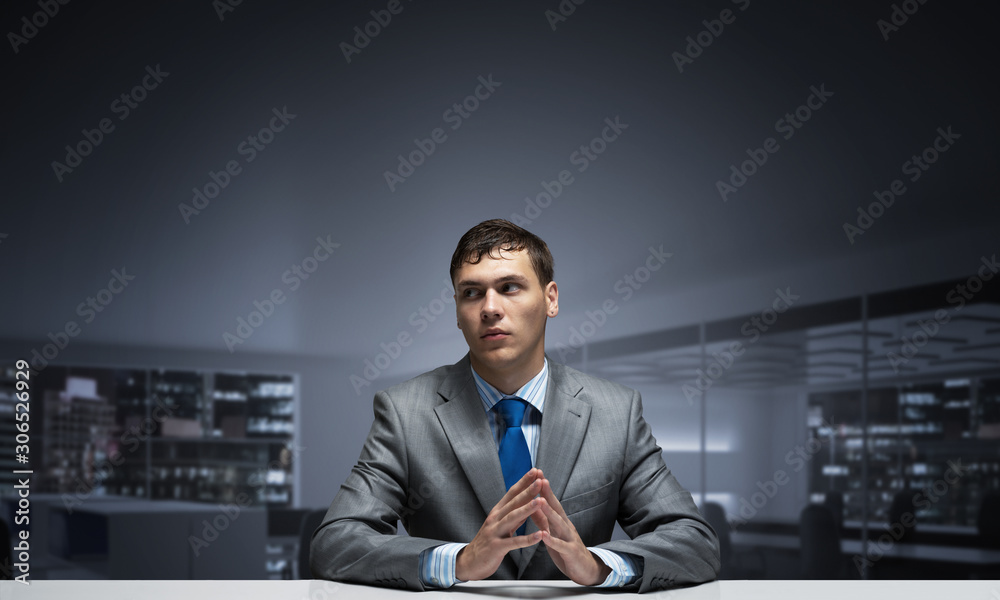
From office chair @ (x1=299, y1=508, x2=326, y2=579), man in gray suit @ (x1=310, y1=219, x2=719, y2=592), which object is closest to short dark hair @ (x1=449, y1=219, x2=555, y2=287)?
man in gray suit @ (x1=310, y1=219, x2=719, y2=592)

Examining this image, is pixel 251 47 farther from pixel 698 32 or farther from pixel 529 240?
pixel 529 240

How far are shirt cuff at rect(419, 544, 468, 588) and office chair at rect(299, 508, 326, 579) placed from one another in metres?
3.10

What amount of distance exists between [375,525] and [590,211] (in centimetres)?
314

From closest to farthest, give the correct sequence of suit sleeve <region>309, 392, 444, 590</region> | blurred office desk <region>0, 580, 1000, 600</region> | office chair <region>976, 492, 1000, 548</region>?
blurred office desk <region>0, 580, 1000, 600</region>
suit sleeve <region>309, 392, 444, 590</region>
office chair <region>976, 492, 1000, 548</region>

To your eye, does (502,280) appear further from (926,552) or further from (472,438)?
(926,552)

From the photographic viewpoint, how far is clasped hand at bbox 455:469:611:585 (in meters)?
1.38

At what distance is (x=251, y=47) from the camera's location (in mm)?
4363

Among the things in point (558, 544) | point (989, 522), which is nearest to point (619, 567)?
point (558, 544)

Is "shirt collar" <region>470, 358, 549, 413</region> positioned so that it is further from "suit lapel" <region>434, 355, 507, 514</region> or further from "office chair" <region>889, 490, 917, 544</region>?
"office chair" <region>889, 490, 917, 544</region>

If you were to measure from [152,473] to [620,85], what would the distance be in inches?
129

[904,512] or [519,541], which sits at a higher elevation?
[519,541]

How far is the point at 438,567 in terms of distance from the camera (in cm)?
142

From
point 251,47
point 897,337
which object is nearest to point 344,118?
point 251,47

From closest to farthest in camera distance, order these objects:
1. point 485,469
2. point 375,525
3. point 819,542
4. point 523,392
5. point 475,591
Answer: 1. point 475,591
2. point 375,525
3. point 485,469
4. point 523,392
5. point 819,542
